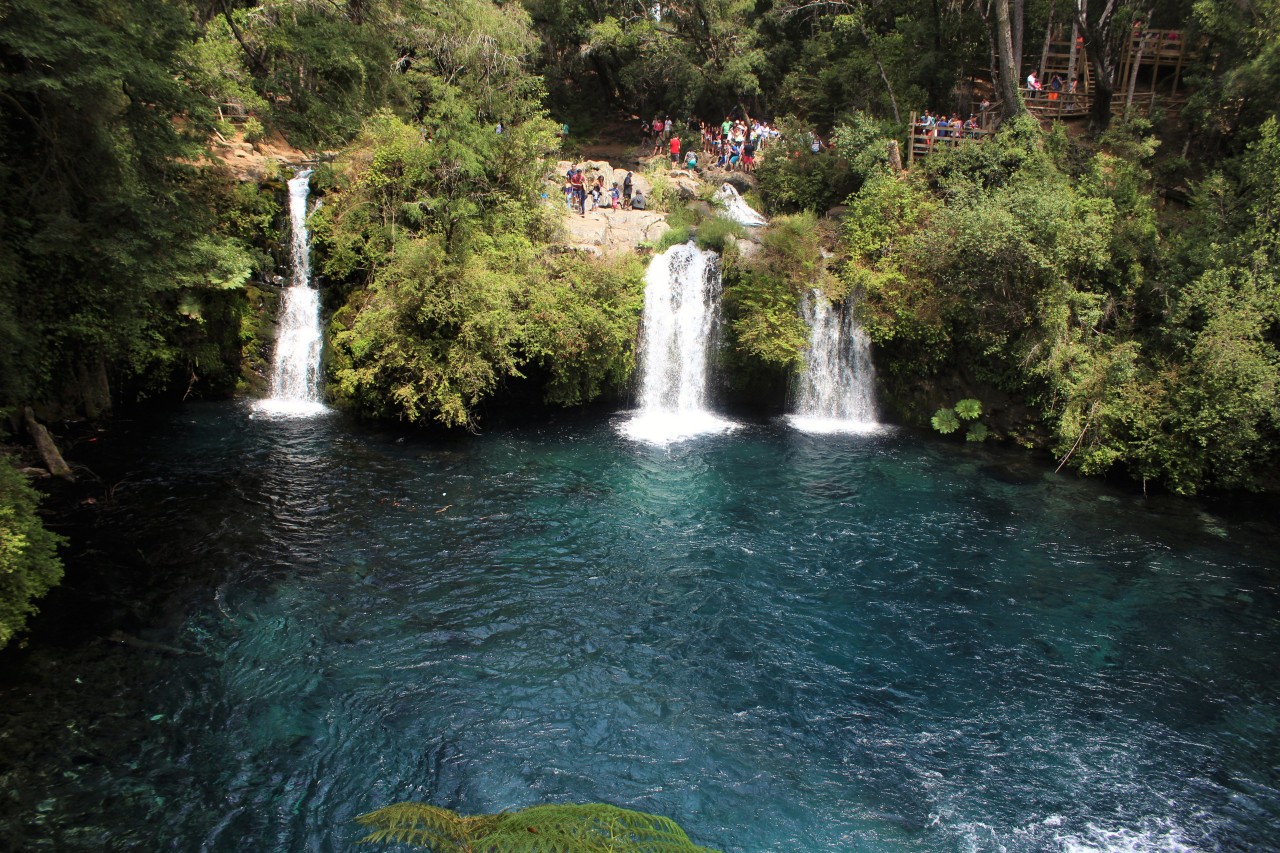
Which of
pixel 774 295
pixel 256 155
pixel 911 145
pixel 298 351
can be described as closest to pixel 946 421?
pixel 774 295

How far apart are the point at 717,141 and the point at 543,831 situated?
3443cm

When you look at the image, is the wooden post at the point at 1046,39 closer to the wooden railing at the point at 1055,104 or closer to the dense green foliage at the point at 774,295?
the wooden railing at the point at 1055,104

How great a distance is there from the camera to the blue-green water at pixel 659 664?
8781 millimetres

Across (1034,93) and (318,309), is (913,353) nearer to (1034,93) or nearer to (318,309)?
(1034,93)

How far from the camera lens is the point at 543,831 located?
4.14 metres

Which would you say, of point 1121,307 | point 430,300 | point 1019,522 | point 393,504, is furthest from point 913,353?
point 393,504

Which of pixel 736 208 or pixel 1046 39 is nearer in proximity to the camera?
pixel 736 208

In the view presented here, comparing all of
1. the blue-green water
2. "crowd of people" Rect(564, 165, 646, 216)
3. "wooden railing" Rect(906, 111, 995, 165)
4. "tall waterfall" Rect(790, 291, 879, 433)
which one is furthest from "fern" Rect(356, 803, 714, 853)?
"wooden railing" Rect(906, 111, 995, 165)

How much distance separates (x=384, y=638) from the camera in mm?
11594

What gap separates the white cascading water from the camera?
2533cm

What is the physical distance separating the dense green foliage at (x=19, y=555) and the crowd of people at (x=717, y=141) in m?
26.5

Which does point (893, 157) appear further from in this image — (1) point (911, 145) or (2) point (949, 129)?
(2) point (949, 129)

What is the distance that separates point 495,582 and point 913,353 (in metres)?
14.9

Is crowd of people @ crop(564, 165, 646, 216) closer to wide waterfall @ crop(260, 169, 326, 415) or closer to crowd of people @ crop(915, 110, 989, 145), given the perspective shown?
wide waterfall @ crop(260, 169, 326, 415)
